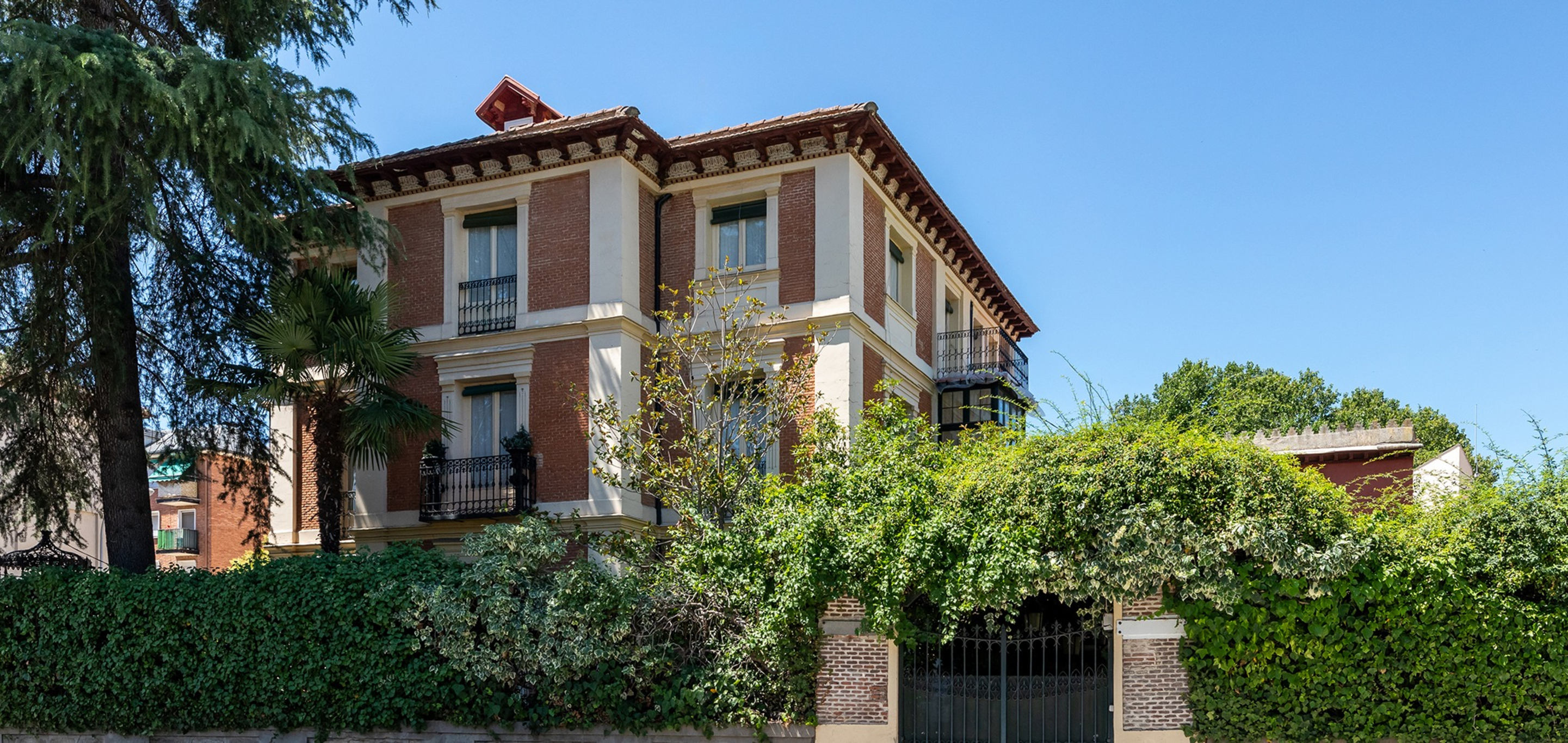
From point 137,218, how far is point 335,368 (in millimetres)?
3445

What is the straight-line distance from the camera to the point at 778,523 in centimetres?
1530

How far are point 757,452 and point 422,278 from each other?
8.14 metres

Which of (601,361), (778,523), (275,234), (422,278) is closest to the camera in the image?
(778,523)

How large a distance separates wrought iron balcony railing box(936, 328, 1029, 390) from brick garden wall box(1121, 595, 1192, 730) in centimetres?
1089

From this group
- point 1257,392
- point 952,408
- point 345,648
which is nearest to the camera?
point 345,648

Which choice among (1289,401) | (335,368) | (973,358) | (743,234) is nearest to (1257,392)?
(1289,401)

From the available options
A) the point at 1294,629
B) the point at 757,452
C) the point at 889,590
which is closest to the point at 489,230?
the point at 757,452

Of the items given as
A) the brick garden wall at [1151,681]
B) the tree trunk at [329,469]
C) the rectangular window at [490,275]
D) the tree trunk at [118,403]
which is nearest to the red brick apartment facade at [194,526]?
the rectangular window at [490,275]

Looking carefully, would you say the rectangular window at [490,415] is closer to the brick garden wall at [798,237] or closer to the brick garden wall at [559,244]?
the brick garden wall at [559,244]

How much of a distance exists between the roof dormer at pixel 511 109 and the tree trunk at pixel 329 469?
674 cm

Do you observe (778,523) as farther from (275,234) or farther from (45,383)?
(45,383)

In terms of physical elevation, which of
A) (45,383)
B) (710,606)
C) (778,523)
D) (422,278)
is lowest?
(710,606)

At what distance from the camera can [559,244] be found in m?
22.2

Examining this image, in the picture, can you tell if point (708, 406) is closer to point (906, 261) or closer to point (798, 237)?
point (798, 237)
